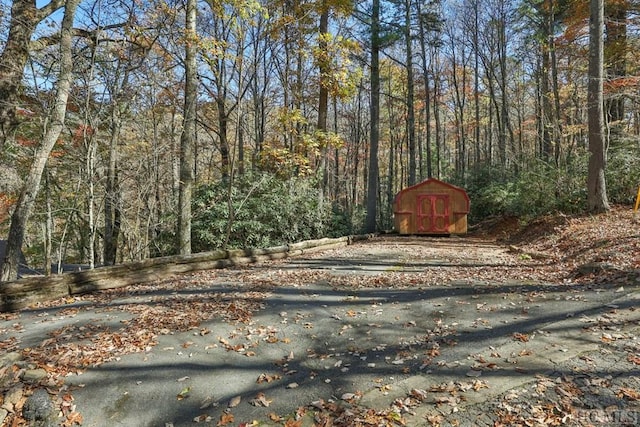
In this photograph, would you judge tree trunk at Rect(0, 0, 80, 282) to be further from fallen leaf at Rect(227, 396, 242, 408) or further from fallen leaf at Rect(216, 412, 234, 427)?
fallen leaf at Rect(216, 412, 234, 427)

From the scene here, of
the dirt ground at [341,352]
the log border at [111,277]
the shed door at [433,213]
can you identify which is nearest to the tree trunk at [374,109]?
the shed door at [433,213]

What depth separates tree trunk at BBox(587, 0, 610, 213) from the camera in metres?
10.1

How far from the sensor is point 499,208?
19.6 meters

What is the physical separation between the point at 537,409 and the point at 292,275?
5213 mm

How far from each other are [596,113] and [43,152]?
13.6 m

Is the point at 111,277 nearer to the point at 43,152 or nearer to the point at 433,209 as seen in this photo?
the point at 43,152

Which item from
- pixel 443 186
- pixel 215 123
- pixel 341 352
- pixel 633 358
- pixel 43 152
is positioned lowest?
pixel 341 352

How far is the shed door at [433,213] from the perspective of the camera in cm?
1697

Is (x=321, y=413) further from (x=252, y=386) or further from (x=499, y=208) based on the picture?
(x=499, y=208)

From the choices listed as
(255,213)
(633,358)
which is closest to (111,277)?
(255,213)

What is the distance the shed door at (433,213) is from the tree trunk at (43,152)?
13836 millimetres

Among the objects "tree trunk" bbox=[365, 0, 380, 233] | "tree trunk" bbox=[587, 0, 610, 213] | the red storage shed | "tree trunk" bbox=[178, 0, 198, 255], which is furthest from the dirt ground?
"tree trunk" bbox=[365, 0, 380, 233]

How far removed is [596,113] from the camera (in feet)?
34.6

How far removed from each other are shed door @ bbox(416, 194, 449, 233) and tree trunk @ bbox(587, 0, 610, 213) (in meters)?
6.50
